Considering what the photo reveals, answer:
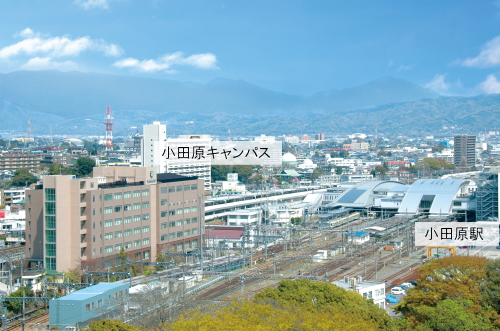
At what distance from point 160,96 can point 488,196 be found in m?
144

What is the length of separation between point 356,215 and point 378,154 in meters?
30.6

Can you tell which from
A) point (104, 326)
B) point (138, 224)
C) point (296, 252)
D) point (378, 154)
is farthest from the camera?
point (378, 154)

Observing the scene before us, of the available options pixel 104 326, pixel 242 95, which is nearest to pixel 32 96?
pixel 242 95

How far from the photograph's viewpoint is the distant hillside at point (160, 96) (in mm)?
137500

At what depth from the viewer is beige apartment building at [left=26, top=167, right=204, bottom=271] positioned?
968 centimetres

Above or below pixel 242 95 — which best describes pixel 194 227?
below

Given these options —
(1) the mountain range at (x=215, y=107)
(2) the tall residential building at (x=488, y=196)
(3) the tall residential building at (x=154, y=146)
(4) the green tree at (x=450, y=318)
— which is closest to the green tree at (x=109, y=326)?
(4) the green tree at (x=450, y=318)

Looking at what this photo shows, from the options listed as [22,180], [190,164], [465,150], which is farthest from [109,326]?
[465,150]

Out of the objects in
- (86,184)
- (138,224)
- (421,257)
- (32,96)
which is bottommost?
(421,257)

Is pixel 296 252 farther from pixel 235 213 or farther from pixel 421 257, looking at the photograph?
pixel 235 213

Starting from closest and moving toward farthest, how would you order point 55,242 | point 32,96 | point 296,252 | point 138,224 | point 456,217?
point 55,242 < point 138,224 < point 296,252 < point 456,217 < point 32,96

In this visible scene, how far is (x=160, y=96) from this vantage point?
154 meters

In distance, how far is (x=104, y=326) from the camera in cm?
512

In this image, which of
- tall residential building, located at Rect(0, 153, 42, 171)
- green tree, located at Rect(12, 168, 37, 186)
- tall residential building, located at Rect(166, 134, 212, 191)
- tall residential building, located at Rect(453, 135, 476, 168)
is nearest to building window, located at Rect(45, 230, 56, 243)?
tall residential building, located at Rect(166, 134, 212, 191)
